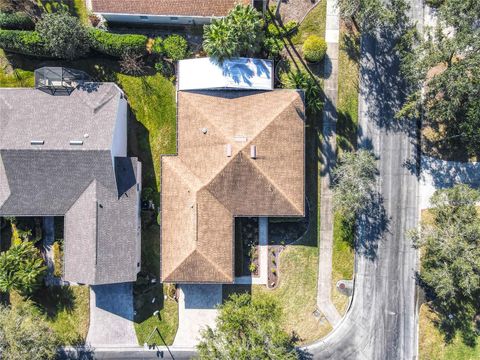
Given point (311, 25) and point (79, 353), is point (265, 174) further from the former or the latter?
point (79, 353)

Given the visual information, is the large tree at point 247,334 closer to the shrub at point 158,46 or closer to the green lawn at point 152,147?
the green lawn at point 152,147

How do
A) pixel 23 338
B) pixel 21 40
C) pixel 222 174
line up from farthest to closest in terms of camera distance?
pixel 21 40, pixel 222 174, pixel 23 338

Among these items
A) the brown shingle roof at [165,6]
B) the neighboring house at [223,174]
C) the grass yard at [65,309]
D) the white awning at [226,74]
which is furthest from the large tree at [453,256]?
the grass yard at [65,309]

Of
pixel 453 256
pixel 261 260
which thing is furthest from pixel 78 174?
pixel 453 256

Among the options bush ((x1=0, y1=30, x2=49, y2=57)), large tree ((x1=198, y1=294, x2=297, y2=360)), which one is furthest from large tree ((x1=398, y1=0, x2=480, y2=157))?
bush ((x1=0, y1=30, x2=49, y2=57))

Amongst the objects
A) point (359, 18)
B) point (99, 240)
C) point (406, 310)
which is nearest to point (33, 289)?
point (99, 240)

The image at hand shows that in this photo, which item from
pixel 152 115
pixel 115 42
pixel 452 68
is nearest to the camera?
pixel 452 68
